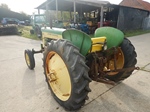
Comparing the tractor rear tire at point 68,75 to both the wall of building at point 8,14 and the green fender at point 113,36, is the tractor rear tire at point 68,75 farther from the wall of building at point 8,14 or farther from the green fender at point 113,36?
the wall of building at point 8,14

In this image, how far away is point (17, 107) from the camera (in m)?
2.12

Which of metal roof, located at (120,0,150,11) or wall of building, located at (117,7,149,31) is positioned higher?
metal roof, located at (120,0,150,11)

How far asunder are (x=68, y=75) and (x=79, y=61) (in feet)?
1.02

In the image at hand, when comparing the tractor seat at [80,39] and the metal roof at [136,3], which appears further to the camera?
the metal roof at [136,3]

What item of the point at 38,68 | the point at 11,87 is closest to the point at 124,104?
the point at 11,87

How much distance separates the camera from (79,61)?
1.61 m

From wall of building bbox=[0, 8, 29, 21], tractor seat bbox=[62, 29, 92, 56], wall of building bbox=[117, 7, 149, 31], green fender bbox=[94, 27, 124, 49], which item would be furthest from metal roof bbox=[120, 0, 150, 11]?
tractor seat bbox=[62, 29, 92, 56]

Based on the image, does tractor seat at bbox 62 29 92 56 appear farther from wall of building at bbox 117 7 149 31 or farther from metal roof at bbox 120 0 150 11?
metal roof at bbox 120 0 150 11

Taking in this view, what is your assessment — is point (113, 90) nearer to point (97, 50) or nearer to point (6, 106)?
point (97, 50)

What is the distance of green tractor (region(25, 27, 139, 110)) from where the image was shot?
1636 mm

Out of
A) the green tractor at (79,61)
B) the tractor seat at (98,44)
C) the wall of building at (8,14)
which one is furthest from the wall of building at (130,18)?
the wall of building at (8,14)

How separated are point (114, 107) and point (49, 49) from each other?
4.27ft

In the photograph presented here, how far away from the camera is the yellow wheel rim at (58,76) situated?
1.91 m

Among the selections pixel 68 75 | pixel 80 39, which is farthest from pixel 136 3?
pixel 68 75
